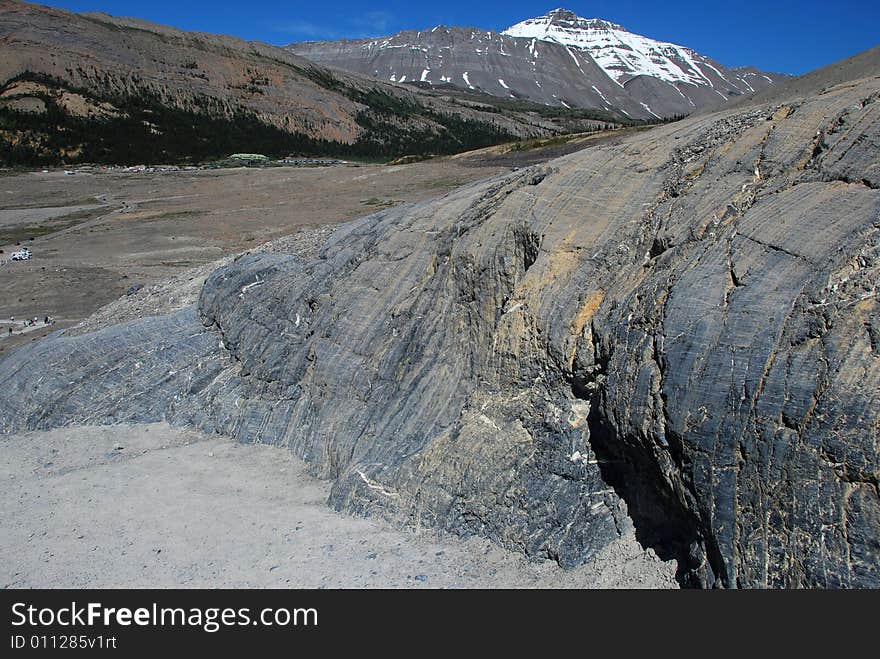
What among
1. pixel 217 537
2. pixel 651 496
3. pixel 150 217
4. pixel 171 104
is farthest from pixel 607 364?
pixel 171 104

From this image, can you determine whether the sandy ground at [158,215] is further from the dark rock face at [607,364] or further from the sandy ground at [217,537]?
the sandy ground at [217,537]

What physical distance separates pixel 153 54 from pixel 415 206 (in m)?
120

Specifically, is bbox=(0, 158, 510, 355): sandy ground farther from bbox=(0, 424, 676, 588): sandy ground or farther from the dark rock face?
the dark rock face

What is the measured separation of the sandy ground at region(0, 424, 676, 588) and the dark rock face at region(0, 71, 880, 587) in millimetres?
332

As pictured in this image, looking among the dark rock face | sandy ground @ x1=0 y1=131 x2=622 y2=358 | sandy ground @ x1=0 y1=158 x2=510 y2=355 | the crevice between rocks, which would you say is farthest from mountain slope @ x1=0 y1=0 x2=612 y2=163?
the crevice between rocks

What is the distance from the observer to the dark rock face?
20.8 feet

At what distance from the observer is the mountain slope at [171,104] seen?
290 feet

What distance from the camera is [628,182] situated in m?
9.48

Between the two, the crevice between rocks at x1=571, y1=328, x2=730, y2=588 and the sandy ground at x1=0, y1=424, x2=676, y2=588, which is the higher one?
the crevice between rocks at x1=571, y1=328, x2=730, y2=588

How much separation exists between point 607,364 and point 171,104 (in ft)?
368

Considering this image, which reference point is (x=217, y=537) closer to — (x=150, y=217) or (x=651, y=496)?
(x=651, y=496)

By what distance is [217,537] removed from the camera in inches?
354

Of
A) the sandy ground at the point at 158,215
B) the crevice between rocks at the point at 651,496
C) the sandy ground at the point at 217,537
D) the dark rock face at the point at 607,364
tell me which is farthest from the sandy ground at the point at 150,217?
the crevice between rocks at the point at 651,496

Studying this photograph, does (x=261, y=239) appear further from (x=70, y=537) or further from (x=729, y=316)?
(x=729, y=316)
